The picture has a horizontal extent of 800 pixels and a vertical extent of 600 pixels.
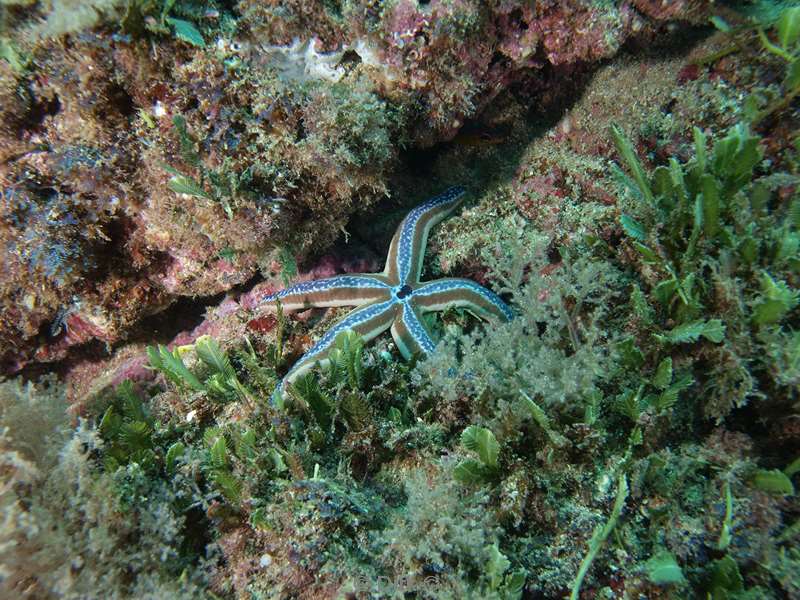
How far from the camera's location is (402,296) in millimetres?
4320

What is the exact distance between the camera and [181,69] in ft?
10.6

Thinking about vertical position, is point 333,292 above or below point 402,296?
above

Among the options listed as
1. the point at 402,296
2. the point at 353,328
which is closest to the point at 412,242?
the point at 402,296

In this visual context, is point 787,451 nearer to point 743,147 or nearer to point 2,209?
point 743,147

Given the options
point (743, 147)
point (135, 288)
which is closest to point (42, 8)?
point (135, 288)

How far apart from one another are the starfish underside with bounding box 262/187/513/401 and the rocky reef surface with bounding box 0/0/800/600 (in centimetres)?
23

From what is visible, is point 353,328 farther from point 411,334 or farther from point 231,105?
point 231,105

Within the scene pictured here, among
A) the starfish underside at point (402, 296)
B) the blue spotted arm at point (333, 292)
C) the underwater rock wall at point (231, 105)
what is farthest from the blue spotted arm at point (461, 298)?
the underwater rock wall at point (231, 105)

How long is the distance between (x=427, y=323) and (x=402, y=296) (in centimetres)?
38

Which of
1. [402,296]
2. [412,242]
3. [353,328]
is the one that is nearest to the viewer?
[353,328]

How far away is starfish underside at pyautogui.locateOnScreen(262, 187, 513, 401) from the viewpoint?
4070 millimetres

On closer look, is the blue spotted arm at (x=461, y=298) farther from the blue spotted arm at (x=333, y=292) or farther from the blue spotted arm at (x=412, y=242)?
the blue spotted arm at (x=333, y=292)

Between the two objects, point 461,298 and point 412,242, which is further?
point 412,242

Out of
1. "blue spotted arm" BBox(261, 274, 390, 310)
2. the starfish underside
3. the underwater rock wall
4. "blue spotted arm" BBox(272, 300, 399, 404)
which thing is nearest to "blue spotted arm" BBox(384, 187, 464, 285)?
the starfish underside
